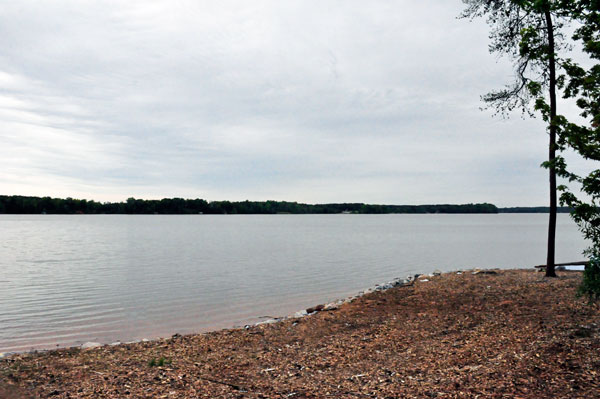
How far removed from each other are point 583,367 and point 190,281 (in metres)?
21.1

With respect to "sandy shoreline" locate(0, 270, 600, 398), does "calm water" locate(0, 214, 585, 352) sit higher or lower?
lower

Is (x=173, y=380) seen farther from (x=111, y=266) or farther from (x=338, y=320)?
(x=111, y=266)

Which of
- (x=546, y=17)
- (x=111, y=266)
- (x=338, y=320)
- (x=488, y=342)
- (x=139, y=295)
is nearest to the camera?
(x=488, y=342)

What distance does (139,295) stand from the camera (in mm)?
20500

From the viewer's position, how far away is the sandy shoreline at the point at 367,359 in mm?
6805

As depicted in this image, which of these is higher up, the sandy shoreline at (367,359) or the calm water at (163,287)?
Answer: the sandy shoreline at (367,359)

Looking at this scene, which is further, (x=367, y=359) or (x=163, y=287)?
(x=163, y=287)

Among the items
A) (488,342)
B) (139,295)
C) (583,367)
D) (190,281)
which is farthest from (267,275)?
(583,367)

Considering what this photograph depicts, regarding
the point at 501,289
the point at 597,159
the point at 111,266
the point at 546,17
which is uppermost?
the point at 546,17

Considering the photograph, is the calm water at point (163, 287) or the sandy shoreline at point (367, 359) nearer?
the sandy shoreline at point (367, 359)

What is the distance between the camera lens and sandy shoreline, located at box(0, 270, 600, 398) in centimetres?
680

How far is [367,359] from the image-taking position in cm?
847

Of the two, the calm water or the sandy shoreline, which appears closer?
the sandy shoreline

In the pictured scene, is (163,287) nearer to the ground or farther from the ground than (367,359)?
nearer to the ground
